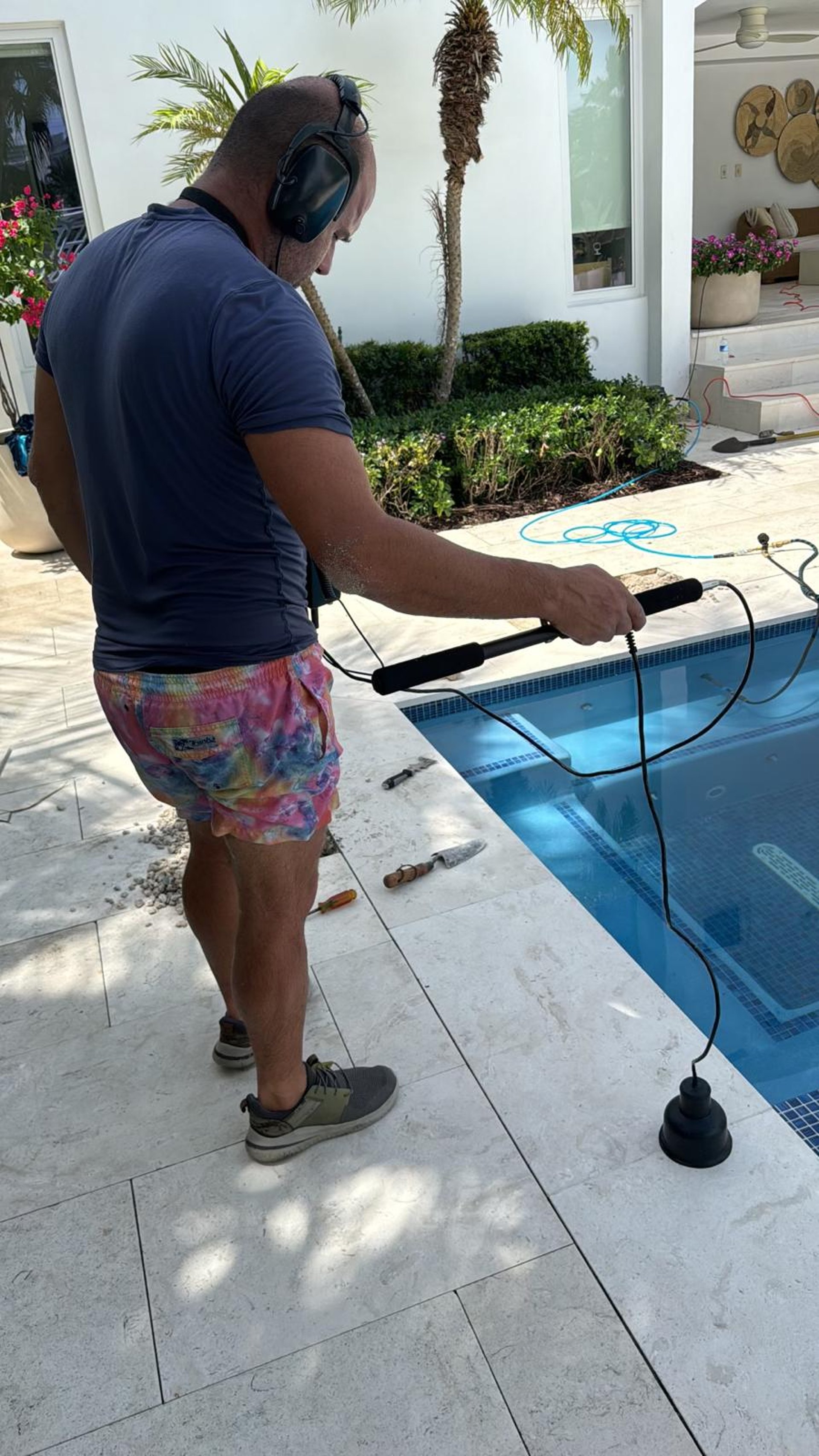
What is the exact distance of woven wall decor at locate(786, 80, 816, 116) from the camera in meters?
12.9

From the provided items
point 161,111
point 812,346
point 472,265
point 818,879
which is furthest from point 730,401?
point 818,879

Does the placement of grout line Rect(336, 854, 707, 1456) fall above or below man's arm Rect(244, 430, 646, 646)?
below

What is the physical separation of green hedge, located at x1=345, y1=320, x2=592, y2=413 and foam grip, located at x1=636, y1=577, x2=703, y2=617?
20.6 feet

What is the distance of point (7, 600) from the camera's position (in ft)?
18.9

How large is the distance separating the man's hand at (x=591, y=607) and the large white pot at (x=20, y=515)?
5353 mm

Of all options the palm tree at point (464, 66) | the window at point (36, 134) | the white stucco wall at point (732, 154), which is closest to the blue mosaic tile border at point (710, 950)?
the palm tree at point (464, 66)

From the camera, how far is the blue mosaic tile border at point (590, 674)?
13.6 feet

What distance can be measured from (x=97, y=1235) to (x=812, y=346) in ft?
30.8

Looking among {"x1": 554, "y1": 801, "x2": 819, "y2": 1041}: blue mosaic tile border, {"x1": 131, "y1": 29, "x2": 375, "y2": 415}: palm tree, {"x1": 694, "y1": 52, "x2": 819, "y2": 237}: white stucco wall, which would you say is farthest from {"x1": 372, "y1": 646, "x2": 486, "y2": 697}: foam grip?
{"x1": 694, "y1": 52, "x2": 819, "y2": 237}: white stucco wall

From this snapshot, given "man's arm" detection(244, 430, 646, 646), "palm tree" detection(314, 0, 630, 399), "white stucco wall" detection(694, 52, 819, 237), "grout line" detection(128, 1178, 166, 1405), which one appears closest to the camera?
"man's arm" detection(244, 430, 646, 646)

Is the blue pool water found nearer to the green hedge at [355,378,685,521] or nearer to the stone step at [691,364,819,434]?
the green hedge at [355,378,685,521]

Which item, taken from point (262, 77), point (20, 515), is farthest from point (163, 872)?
point (262, 77)

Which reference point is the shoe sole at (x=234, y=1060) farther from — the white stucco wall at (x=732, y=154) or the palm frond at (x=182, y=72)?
the white stucco wall at (x=732, y=154)

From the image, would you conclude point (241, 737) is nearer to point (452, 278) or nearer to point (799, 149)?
point (452, 278)
